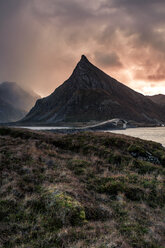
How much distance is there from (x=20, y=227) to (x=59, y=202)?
1.91 m

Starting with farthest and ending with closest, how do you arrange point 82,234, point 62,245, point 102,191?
1. point 102,191
2. point 82,234
3. point 62,245

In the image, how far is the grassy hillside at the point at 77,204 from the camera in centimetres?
592

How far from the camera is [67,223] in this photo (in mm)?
6812

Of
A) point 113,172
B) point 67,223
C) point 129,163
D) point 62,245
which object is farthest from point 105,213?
point 129,163

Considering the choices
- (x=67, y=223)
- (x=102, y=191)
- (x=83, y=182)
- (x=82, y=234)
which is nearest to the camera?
(x=82, y=234)

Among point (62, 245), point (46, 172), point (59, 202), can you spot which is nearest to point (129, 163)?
point (46, 172)

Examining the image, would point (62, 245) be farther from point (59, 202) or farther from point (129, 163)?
point (129, 163)

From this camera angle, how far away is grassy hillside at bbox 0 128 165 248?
19.4ft

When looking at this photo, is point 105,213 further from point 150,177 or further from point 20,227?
point 150,177

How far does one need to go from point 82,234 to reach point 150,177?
9.14 meters

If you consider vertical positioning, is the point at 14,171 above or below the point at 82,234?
above

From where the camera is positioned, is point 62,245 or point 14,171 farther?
point 14,171

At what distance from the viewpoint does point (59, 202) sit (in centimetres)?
770

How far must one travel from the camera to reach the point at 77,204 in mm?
7812
